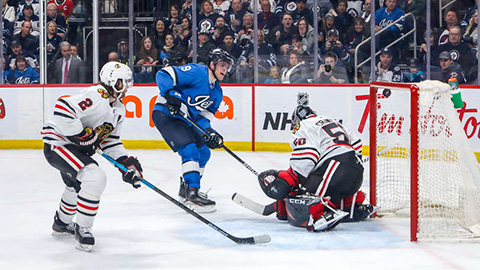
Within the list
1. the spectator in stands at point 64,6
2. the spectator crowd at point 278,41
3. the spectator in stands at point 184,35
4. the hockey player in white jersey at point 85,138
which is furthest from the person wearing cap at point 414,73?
the hockey player in white jersey at point 85,138

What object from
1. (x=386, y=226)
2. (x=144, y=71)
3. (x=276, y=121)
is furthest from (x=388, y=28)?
(x=386, y=226)

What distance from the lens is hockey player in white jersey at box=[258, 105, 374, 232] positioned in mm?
3920

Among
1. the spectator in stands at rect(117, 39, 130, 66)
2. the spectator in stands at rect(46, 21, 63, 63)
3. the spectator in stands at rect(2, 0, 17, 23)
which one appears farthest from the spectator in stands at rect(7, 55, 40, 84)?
the spectator in stands at rect(117, 39, 130, 66)

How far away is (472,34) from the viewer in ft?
23.7

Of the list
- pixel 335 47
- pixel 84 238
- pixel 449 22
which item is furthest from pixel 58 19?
pixel 84 238

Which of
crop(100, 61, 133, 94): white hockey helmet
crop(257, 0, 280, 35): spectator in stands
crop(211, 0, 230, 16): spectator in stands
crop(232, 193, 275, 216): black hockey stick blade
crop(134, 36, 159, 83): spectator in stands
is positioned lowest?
crop(232, 193, 275, 216): black hockey stick blade

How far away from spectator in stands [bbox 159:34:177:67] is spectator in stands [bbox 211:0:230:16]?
0.59 meters

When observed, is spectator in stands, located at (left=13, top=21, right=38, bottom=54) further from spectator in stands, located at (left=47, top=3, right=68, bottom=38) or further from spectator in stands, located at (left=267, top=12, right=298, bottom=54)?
spectator in stands, located at (left=267, top=12, right=298, bottom=54)

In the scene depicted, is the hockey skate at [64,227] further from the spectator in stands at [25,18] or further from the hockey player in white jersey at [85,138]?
the spectator in stands at [25,18]

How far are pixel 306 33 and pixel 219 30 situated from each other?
0.99 meters

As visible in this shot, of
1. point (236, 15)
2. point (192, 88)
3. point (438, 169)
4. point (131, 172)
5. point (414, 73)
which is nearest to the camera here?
point (131, 172)

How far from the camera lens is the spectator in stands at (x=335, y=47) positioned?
792cm

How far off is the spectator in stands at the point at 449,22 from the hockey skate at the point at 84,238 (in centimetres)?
496

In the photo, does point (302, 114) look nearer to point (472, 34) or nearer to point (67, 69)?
point (472, 34)
